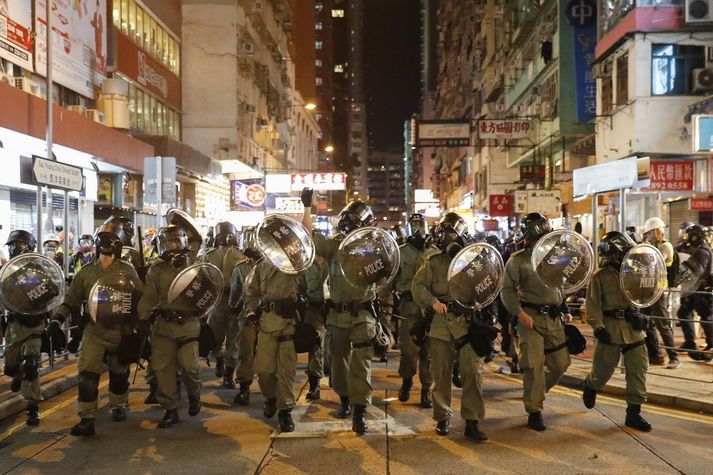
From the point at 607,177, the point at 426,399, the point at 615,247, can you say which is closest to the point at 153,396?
the point at 426,399

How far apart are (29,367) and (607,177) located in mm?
8110

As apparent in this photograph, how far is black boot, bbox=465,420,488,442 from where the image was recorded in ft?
22.1

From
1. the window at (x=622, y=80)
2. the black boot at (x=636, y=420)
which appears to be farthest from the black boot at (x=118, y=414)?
the window at (x=622, y=80)

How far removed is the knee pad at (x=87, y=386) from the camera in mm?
7016

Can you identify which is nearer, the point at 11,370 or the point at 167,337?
the point at 167,337

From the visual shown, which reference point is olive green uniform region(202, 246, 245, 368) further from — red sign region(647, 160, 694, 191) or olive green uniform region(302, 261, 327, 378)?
red sign region(647, 160, 694, 191)

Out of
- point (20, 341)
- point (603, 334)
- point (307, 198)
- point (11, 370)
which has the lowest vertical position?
point (11, 370)

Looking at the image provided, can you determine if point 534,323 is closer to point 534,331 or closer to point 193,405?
point 534,331

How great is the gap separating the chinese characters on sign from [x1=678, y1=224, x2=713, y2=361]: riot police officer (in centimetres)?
1819

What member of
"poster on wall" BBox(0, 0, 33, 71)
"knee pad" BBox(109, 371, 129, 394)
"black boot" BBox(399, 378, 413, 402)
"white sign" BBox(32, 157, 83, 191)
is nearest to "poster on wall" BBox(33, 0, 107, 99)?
"poster on wall" BBox(0, 0, 33, 71)

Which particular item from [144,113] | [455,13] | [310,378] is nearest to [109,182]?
[144,113]

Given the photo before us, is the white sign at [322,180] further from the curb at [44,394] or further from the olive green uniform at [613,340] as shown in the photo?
the olive green uniform at [613,340]

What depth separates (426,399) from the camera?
824 centimetres

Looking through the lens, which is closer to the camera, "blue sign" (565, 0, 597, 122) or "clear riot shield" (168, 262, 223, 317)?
"clear riot shield" (168, 262, 223, 317)
